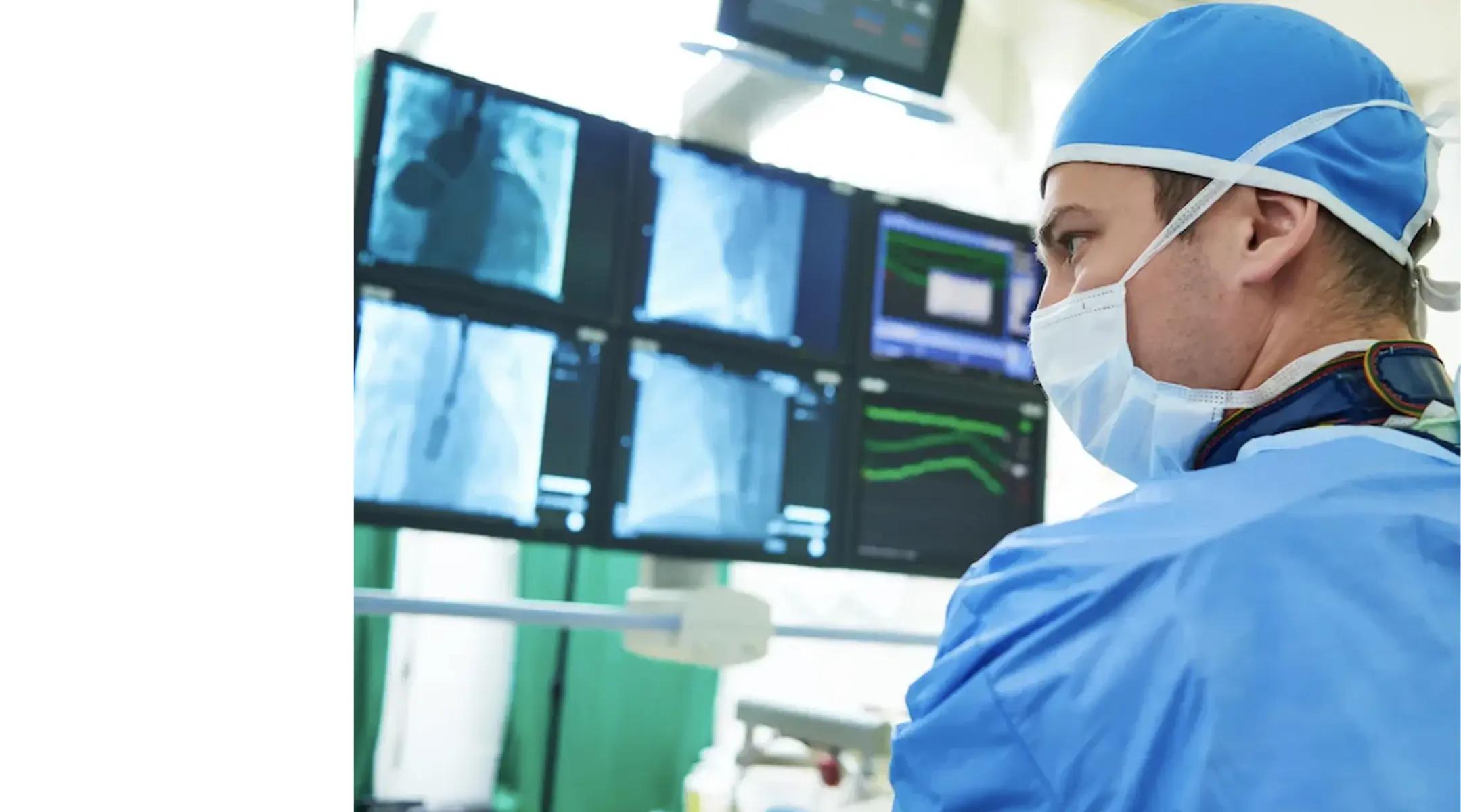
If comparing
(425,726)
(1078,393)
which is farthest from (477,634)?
(1078,393)

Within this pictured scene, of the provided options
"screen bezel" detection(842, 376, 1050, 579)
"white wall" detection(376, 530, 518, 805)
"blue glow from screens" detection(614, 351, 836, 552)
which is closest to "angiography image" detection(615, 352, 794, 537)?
"blue glow from screens" detection(614, 351, 836, 552)

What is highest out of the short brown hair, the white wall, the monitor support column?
the monitor support column

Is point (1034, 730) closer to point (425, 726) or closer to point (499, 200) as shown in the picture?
point (499, 200)

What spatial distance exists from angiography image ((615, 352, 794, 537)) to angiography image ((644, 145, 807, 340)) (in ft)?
0.30

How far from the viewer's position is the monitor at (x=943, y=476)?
70.6 inches

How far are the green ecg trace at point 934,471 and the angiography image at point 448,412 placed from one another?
0.56 meters

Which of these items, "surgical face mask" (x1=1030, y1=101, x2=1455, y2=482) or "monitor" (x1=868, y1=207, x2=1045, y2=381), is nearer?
"surgical face mask" (x1=1030, y1=101, x2=1455, y2=482)

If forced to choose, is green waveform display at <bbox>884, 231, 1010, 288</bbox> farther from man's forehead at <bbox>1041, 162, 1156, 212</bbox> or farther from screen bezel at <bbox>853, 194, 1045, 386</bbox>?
man's forehead at <bbox>1041, 162, 1156, 212</bbox>

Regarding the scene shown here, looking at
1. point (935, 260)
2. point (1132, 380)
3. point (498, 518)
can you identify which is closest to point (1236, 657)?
point (1132, 380)

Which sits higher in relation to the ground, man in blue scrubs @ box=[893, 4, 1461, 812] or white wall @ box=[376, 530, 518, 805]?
man in blue scrubs @ box=[893, 4, 1461, 812]

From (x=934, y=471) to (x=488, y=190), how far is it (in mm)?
847

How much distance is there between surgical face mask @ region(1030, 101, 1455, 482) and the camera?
0.85 meters

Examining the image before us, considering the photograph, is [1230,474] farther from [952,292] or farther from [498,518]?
[952,292]
